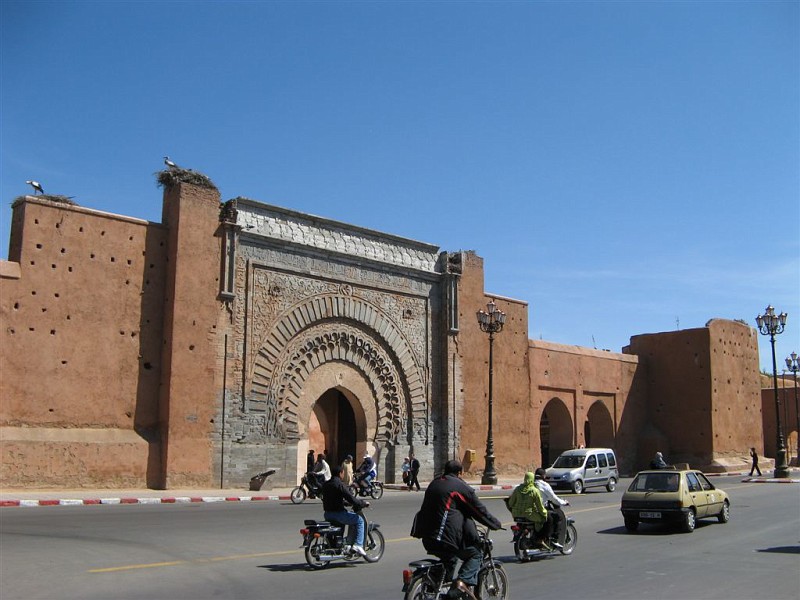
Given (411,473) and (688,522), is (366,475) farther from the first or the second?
(688,522)

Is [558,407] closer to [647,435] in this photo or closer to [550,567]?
[647,435]

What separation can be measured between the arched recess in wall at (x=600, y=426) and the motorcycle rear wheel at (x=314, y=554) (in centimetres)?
2759

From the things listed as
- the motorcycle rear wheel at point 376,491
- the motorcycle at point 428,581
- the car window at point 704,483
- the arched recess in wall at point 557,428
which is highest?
the arched recess in wall at point 557,428

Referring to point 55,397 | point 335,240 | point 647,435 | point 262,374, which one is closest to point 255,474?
point 262,374

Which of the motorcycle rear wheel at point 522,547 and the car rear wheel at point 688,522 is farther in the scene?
the car rear wheel at point 688,522

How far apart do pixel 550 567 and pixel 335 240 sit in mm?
16672

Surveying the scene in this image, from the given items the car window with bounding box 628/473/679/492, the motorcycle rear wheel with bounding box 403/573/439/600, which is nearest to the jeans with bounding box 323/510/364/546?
the motorcycle rear wheel with bounding box 403/573/439/600

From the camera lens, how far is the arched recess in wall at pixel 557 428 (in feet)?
111

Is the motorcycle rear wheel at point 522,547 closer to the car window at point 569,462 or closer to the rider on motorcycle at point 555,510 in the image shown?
the rider on motorcycle at point 555,510

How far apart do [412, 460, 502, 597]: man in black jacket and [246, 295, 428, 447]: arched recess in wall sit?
53.2 feet

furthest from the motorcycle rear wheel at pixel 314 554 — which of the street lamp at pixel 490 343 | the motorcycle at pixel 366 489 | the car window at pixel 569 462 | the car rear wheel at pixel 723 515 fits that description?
Answer: the car window at pixel 569 462

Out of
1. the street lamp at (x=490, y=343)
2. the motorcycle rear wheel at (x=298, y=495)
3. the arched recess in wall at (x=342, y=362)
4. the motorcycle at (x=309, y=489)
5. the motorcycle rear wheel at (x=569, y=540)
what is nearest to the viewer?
the motorcycle rear wheel at (x=569, y=540)

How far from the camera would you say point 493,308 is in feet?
83.8

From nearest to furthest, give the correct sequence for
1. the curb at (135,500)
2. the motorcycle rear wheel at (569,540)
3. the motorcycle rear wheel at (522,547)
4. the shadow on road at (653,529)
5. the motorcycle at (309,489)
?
the motorcycle rear wheel at (522,547) → the motorcycle rear wheel at (569,540) → the shadow on road at (653,529) → the curb at (135,500) → the motorcycle at (309,489)
